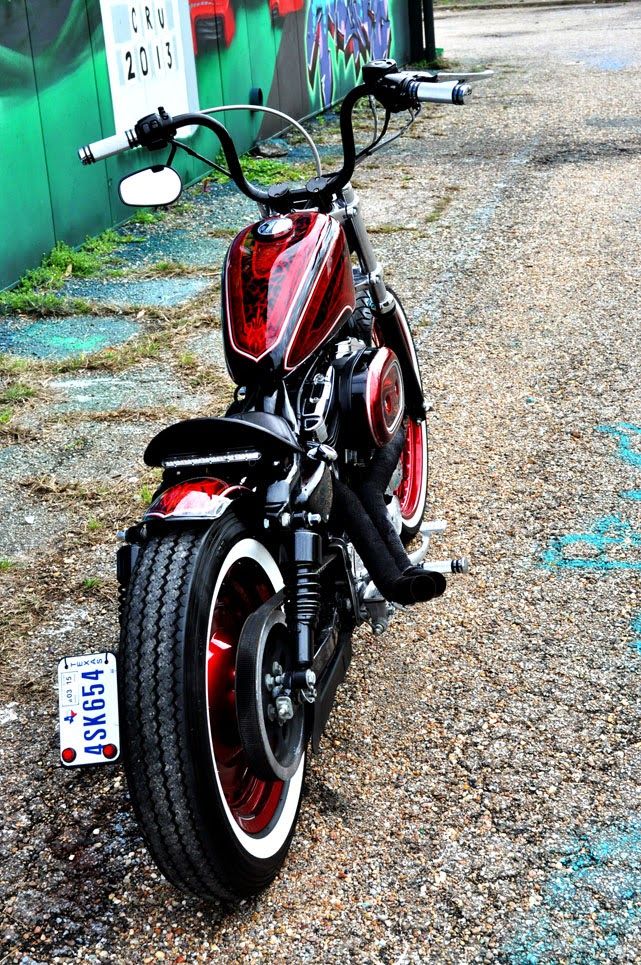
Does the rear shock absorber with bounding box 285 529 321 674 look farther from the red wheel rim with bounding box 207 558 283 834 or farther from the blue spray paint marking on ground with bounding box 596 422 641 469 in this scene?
the blue spray paint marking on ground with bounding box 596 422 641 469

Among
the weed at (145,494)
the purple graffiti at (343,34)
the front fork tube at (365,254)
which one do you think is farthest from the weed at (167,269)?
the purple graffiti at (343,34)

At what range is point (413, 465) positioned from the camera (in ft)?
12.9

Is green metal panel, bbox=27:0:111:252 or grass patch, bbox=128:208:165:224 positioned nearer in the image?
green metal panel, bbox=27:0:111:252

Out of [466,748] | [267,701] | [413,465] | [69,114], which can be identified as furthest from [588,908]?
[69,114]

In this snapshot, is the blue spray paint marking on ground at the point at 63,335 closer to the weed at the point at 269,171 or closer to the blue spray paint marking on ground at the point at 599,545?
the blue spray paint marking on ground at the point at 599,545

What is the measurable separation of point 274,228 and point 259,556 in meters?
0.85

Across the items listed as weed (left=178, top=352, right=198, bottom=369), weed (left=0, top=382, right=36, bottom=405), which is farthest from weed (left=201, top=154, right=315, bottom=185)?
weed (left=0, top=382, right=36, bottom=405)

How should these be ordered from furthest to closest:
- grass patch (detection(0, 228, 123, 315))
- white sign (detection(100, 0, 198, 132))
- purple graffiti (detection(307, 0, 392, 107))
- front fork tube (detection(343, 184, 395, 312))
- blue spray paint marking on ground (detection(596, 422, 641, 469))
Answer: purple graffiti (detection(307, 0, 392, 107)), white sign (detection(100, 0, 198, 132)), grass patch (detection(0, 228, 123, 315)), blue spray paint marking on ground (detection(596, 422, 641, 469)), front fork tube (detection(343, 184, 395, 312))

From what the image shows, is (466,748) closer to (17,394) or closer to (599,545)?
(599,545)

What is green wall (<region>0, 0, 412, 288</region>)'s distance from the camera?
6938 millimetres

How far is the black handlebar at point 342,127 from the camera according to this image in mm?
2936

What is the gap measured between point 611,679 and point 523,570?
66 centimetres

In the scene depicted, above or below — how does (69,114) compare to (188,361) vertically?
above

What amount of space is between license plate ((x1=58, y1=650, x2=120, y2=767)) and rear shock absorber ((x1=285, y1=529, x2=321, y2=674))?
0.42 meters
